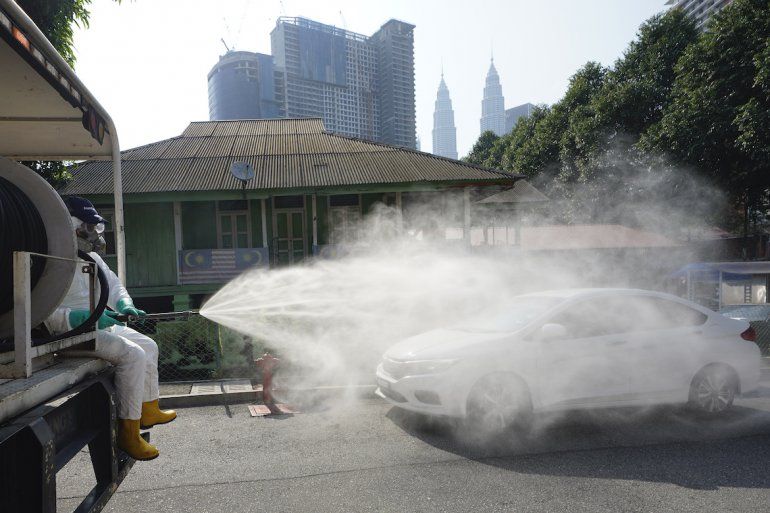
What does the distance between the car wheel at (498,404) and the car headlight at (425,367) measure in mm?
369

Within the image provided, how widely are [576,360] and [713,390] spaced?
1.86 metres

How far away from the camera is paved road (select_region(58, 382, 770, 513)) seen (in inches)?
151

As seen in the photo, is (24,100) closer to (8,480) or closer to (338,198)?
(8,480)

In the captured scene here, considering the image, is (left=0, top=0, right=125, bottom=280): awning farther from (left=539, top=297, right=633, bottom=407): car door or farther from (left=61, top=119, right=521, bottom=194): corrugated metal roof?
(left=61, top=119, right=521, bottom=194): corrugated metal roof

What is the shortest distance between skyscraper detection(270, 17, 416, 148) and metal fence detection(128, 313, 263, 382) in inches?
3103

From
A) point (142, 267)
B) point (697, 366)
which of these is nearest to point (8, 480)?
point (697, 366)

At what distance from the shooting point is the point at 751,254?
30.5 metres

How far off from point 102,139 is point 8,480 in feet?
8.03

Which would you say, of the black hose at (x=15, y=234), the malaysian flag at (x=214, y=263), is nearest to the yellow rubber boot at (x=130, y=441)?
the black hose at (x=15, y=234)

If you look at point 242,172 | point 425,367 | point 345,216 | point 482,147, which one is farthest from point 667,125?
point 482,147

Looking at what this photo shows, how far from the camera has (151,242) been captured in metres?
16.0

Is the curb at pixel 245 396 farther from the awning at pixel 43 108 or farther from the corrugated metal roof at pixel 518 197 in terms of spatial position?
the corrugated metal roof at pixel 518 197

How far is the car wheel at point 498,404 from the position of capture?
5.21 metres

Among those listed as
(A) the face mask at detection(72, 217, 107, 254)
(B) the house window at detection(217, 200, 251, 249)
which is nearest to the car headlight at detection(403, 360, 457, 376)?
(A) the face mask at detection(72, 217, 107, 254)
